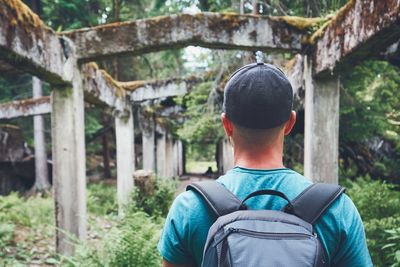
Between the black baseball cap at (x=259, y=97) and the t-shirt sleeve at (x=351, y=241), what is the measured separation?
0.42m

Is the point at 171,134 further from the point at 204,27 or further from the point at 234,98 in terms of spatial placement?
the point at 234,98

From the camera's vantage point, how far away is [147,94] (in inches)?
443

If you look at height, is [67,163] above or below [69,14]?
below

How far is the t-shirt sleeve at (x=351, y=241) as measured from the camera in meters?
1.42

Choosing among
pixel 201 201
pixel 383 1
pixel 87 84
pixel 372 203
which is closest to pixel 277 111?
pixel 201 201

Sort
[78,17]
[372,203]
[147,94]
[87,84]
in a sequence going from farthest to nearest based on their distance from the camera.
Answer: [78,17] → [147,94] → [87,84] → [372,203]

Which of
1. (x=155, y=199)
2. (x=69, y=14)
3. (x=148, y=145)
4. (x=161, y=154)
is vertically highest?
(x=69, y=14)

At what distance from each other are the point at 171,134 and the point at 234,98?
64.8 feet

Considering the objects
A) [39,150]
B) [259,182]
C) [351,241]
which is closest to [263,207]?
[259,182]

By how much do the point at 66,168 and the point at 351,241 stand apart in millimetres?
5439

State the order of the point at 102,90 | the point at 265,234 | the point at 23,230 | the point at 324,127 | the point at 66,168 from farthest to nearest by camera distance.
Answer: the point at 102,90
the point at 23,230
the point at 66,168
the point at 324,127
the point at 265,234

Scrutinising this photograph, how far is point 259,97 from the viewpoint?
1.44 m

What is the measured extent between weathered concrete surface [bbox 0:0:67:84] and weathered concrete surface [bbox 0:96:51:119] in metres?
5.58

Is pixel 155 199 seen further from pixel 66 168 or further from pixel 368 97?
pixel 368 97
